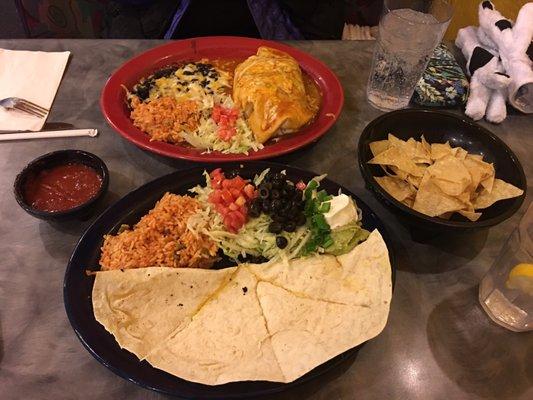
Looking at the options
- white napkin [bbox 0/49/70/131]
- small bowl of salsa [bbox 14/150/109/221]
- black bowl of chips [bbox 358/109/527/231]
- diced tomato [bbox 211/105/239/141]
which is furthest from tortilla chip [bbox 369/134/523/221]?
white napkin [bbox 0/49/70/131]

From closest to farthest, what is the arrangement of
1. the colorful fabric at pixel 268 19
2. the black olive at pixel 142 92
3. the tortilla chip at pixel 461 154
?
1. the tortilla chip at pixel 461 154
2. the black olive at pixel 142 92
3. the colorful fabric at pixel 268 19

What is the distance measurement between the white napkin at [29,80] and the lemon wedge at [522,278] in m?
1.96

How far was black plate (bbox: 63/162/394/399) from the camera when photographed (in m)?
1.20

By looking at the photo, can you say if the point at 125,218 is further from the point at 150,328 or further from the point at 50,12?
the point at 50,12

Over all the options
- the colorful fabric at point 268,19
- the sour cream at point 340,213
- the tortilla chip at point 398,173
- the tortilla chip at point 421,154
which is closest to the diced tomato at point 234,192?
the sour cream at point 340,213

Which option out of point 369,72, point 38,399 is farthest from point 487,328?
point 369,72

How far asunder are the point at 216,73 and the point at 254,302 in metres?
1.35

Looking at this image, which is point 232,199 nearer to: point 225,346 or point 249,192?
point 249,192

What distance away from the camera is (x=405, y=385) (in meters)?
1.35

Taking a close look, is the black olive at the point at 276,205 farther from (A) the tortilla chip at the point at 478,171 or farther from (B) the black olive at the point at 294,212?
(A) the tortilla chip at the point at 478,171

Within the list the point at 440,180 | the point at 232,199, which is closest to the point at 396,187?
the point at 440,180

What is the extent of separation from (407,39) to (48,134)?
166cm

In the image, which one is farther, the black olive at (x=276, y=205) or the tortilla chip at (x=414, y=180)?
the tortilla chip at (x=414, y=180)

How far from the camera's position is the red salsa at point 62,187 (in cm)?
163
